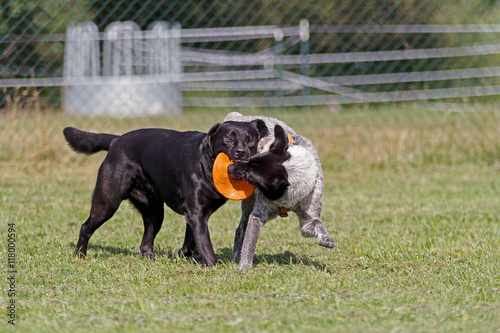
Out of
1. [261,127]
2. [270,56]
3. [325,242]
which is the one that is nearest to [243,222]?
[261,127]

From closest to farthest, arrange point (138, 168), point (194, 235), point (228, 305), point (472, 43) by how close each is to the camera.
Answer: point (228, 305), point (194, 235), point (138, 168), point (472, 43)

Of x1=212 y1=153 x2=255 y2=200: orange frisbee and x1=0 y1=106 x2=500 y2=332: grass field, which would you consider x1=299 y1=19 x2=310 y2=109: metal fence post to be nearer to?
x1=0 y1=106 x2=500 y2=332: grass field

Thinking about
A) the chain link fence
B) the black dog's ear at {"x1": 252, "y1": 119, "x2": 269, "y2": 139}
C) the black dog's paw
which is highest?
the chain link fence

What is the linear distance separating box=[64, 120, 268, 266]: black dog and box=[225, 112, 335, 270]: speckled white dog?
0.30m

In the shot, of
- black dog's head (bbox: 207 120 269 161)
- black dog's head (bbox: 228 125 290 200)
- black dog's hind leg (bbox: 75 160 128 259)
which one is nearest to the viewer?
black dog's head (bbox: 228 125 290 200)

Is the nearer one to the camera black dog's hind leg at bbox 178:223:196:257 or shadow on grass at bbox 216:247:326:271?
shadow on grass at bbox 216:247:326:271

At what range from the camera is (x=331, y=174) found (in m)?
8.46

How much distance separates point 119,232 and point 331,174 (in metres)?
3.60

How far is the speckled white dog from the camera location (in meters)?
3.58

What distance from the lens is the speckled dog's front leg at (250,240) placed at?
3.87m

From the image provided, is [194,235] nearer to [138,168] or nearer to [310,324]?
[138,168]

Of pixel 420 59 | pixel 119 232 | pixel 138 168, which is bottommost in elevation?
pixel 119 232

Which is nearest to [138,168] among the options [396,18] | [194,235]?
[194,235]

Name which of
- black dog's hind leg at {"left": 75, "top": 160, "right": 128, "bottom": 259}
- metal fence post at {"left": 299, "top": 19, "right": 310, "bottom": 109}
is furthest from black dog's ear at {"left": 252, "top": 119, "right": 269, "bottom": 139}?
metal fence post at {"left": 299, "top": 19, "right": 310, "bottom": 109}
